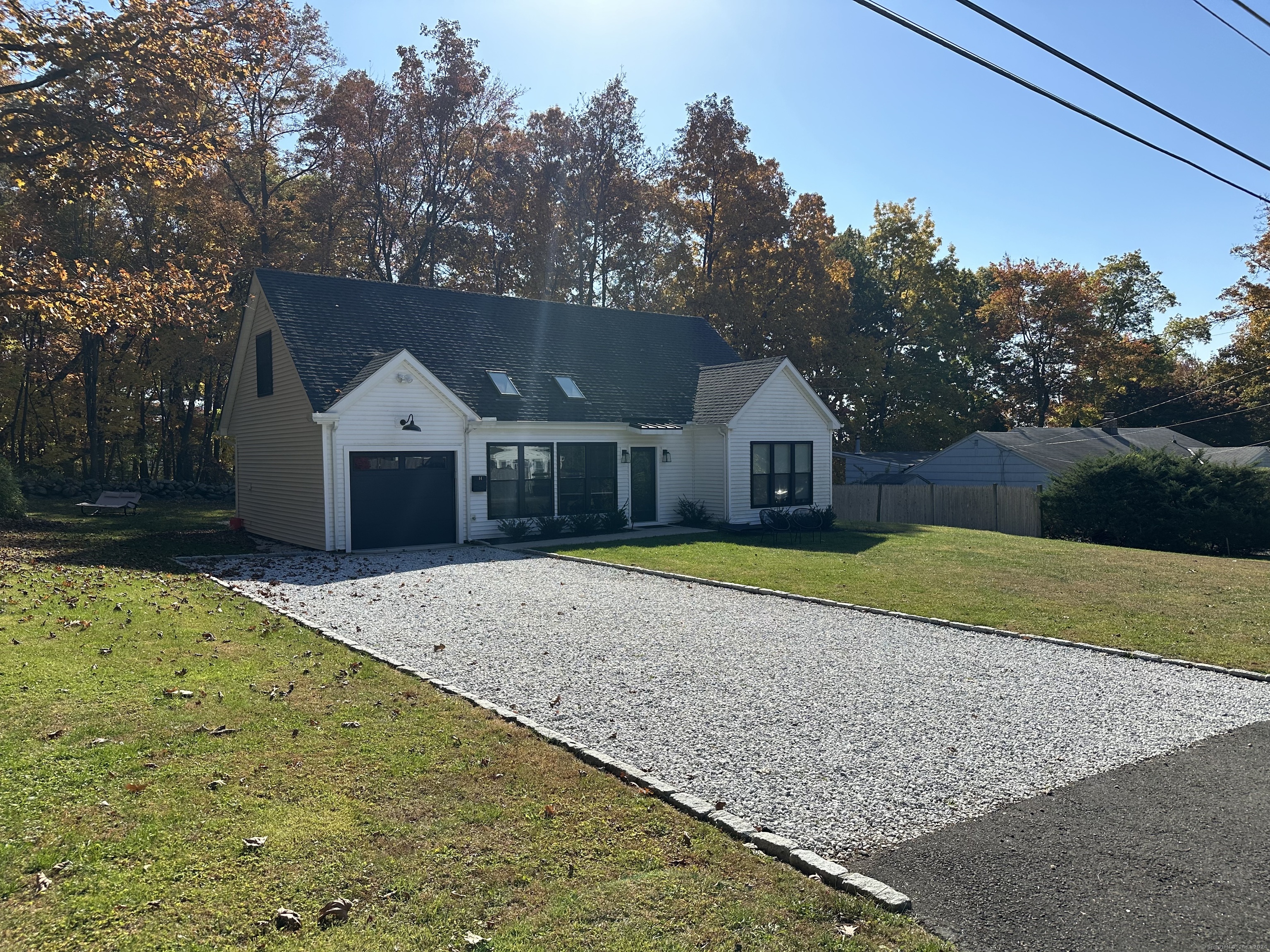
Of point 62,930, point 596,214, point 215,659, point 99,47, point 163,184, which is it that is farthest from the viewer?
point 596,214

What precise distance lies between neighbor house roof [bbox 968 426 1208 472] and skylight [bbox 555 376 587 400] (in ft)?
54.8

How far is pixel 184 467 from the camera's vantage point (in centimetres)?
3722

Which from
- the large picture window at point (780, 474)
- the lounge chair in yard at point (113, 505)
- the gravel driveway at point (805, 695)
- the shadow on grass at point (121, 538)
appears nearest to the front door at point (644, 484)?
the large picture window at point (780, 474)

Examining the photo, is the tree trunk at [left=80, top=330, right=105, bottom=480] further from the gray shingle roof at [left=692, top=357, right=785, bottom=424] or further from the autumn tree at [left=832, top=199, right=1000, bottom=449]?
the autumn tree at [left=832, top=199, right=1000, bottom=449]

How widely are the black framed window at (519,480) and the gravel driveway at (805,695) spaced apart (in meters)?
7.58

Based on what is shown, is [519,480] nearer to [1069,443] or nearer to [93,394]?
[93,394]

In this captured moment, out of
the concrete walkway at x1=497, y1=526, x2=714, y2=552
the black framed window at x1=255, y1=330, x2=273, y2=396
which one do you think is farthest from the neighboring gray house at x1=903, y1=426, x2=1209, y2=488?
the black framed window at x1=255, y1=330, x2=273, y2=396

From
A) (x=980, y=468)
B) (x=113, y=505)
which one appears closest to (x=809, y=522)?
(x=980, y=468)

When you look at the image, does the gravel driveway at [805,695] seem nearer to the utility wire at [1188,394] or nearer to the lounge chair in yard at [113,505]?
the lounge chair in yard at [113,505]

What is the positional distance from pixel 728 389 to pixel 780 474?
2.84m

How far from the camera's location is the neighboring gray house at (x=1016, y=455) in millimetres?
30406

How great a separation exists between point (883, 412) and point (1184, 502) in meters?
25.1

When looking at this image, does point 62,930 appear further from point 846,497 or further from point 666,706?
point 846,497

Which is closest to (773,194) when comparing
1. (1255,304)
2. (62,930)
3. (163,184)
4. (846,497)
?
(846,497)
